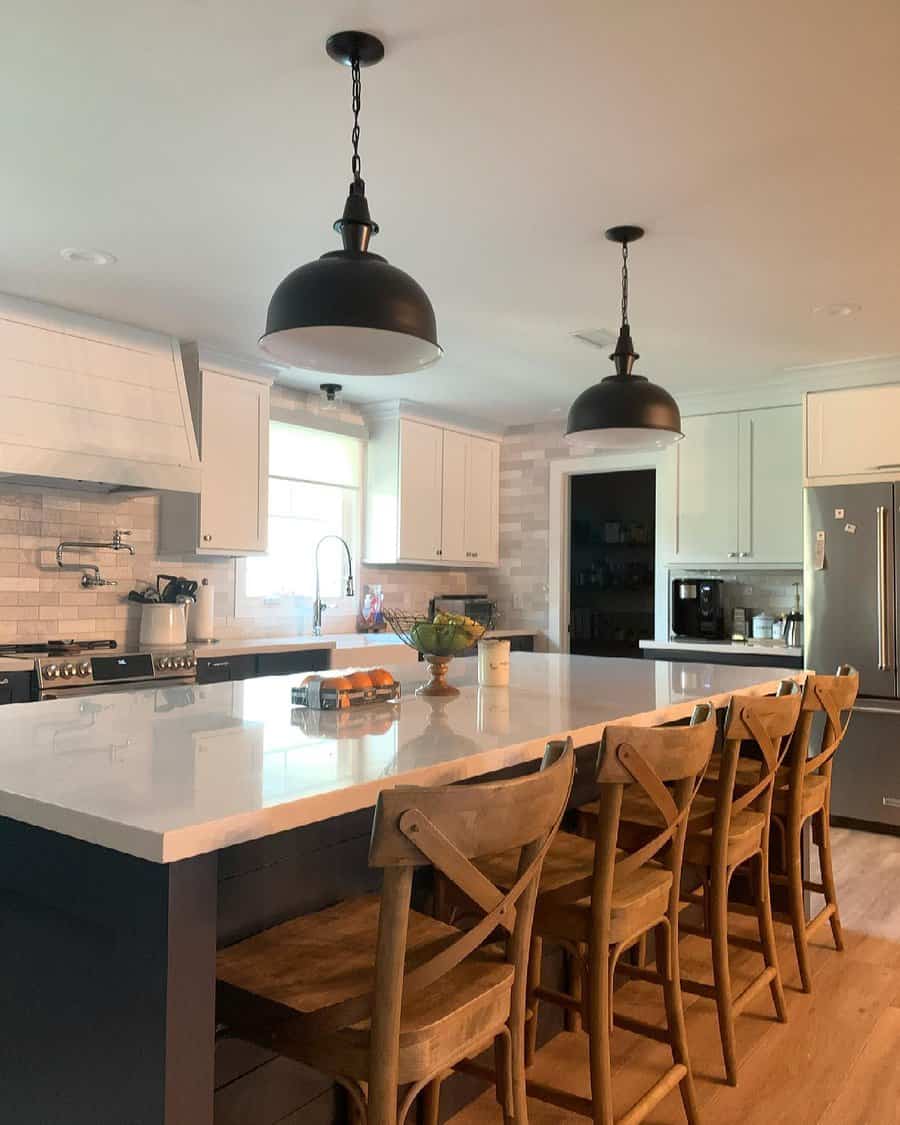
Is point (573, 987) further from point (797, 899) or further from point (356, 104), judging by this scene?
point (356, 104)

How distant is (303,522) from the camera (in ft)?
19.3

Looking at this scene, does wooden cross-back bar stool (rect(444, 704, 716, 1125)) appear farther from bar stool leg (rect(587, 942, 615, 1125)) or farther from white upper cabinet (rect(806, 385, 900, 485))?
white upper cabinet (rect(806, 385, 900, 485))

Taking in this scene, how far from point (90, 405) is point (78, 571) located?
0.85 meters

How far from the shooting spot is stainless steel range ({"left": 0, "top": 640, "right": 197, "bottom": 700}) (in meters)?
3.68

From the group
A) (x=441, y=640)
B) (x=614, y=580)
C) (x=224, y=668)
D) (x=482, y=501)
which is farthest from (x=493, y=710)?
(x=614, y=580)

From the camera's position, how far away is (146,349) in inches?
177

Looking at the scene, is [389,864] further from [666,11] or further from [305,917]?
[666,11]

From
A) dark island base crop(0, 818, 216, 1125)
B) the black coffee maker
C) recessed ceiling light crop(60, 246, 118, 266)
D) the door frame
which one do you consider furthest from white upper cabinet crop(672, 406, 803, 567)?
dark island base crop(0, 818, 216, 1125)

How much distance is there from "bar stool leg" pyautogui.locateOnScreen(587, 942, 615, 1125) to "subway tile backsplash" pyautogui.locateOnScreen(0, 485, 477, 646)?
10.9 ft

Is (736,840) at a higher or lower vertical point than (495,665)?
lower

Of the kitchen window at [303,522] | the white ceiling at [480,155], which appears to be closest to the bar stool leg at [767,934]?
the white ceiling at [480,155]

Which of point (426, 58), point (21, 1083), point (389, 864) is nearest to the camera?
point (389, 864)

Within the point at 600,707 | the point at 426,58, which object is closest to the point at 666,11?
the point at 426,58

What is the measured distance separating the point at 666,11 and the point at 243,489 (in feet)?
11.2
